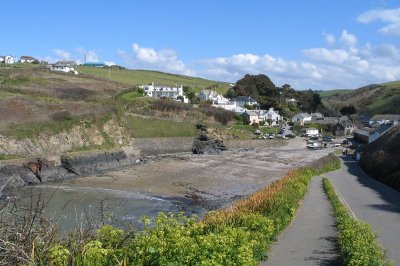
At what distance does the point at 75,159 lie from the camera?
1529 inches

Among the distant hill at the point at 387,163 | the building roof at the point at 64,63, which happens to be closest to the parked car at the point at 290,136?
the distant hill at the point at 387,163

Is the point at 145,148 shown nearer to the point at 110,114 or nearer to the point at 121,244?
the point at 110,114

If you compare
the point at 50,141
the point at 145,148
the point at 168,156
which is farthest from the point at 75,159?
the point at 145,148

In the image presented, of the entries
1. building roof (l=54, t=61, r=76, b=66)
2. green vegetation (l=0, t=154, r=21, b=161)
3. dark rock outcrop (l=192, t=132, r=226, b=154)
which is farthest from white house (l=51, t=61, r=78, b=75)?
green vegetation (l=0, t=154, r=21, b=161)

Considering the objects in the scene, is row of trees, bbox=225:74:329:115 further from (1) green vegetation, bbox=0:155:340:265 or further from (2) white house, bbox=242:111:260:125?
(1) green vegetation, bbox=0:155:340:265

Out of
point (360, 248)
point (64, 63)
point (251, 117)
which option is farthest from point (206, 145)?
point (64, 63)

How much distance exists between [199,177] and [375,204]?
18.7 meters

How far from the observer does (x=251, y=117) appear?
3563 inches

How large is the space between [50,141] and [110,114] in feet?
48.1

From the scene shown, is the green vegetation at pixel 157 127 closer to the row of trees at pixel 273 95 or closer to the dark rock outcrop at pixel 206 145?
the dark rock outcrop at pixel 206 145

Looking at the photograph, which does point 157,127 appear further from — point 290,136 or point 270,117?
point 270,117

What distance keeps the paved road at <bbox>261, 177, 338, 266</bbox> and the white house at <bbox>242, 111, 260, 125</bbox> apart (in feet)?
236

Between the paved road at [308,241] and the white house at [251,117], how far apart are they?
71871 mm

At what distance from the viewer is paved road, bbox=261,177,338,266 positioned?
10.5m
